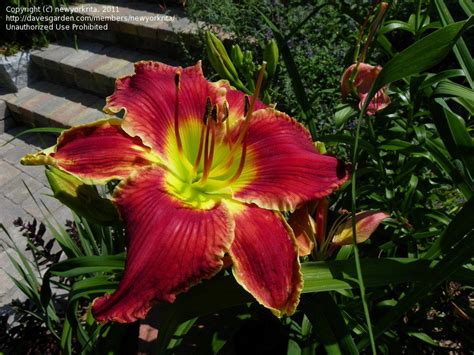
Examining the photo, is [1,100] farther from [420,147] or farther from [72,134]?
[420,147]

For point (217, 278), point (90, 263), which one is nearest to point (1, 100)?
point (90, 263)

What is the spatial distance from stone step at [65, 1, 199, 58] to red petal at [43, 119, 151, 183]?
6.45 ft

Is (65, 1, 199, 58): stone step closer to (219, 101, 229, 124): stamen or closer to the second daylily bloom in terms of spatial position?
(219, 101, 229, 124): stamen

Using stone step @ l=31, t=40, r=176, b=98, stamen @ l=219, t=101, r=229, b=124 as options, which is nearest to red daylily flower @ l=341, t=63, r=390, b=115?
stamen @ l=219, t=101, r=229, b=124

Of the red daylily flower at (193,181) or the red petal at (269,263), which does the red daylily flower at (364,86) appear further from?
the red petal at (269,263)

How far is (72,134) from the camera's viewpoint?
0.71 metres

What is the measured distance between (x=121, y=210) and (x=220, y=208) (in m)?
0.14

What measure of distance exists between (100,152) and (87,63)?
2.54 m

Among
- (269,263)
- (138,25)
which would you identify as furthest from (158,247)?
(138,25)

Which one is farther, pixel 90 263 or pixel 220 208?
pixel 90 263

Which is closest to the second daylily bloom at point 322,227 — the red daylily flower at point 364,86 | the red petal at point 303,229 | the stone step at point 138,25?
the red petal at point 303,229

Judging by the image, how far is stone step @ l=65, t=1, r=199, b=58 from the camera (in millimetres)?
2758

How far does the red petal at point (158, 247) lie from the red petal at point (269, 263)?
3 cm

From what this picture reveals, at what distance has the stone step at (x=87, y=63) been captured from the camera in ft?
9.43
